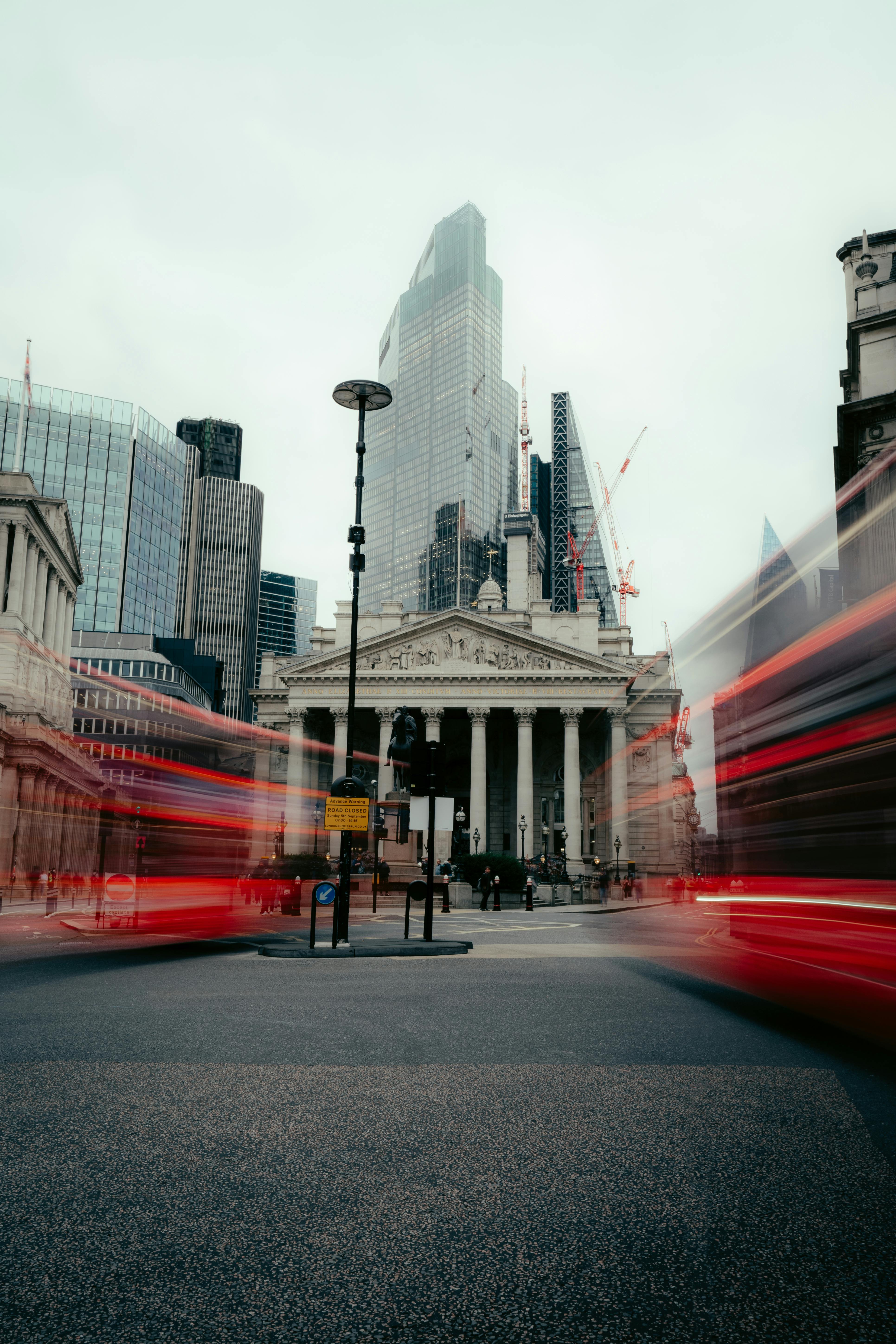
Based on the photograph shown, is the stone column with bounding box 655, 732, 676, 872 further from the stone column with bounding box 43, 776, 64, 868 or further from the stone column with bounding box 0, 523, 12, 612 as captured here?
the stone column with bounding box 0, 523, 12, 612

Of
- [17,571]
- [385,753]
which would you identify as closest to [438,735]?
[385,753]

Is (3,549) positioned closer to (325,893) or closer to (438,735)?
(438,735)

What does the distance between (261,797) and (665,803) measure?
34150 millimetres

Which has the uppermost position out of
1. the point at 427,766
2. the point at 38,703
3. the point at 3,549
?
the point at 3,549

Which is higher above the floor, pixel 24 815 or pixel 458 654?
pixel 458 654

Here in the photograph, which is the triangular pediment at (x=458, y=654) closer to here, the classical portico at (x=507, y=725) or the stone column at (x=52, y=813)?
the classical portico at (x=507, y=725)

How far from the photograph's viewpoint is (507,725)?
79.6 meters

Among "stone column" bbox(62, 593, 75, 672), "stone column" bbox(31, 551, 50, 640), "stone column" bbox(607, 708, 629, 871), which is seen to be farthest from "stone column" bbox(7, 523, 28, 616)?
"stone column" bbox(607, 708, 629, 871)

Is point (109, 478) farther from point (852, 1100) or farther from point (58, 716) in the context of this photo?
point (852, 1100)

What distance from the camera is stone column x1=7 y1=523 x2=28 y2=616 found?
71062 millimetres

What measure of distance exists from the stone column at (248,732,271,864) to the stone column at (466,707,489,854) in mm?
17428

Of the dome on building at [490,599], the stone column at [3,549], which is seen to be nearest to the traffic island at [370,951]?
the stone column at [3,549]

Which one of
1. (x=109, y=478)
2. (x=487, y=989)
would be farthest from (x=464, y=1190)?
(x=109, y=478)

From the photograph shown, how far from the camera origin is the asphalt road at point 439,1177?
135 inches
